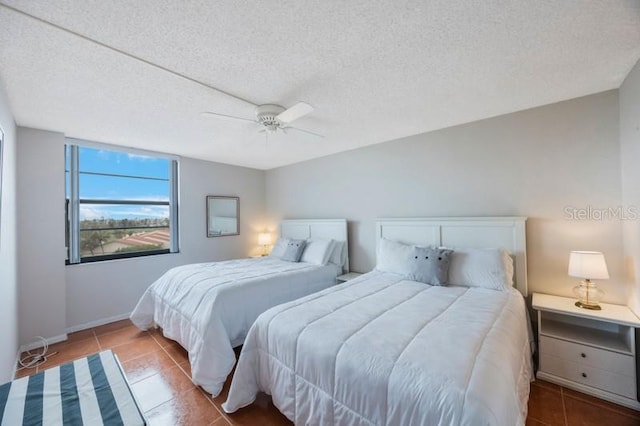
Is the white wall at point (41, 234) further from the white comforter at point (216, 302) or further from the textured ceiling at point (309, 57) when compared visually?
the white comforter at point (216, 302)

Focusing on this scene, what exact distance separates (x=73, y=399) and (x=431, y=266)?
8.69 ft

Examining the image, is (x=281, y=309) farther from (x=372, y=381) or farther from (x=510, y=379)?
(x=510, y=379)

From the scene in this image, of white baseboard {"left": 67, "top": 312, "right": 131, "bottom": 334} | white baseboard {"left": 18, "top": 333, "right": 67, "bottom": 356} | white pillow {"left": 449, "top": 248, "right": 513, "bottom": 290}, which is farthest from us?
white baseboard {"left": 67, "top": 312, "right": 131, "bottom": 334}

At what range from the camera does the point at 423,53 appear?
1613 millimetres

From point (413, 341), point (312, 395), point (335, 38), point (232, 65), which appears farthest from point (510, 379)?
point (232, 65)

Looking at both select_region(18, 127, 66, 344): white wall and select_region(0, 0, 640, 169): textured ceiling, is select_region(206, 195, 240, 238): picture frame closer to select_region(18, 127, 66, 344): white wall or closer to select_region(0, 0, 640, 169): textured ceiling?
select_region(18, 127, 66, 344): white wall

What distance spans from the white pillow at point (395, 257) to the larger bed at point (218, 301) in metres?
0.79

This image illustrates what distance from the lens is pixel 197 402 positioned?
195cm

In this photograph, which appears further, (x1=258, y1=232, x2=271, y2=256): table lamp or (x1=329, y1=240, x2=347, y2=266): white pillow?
(x1=258, y1=232, x2=271, y2=256): table lamp

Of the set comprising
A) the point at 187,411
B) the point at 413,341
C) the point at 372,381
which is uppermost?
the point at 413,341

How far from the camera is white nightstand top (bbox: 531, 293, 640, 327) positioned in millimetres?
1814

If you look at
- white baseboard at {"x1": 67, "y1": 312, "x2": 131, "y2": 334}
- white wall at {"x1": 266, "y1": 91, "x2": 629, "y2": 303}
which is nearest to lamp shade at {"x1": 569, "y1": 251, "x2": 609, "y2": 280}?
white wall at {"x1": 266, "y1": 91, "x2": 629, "y2": 303}

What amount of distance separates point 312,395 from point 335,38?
6.78ft

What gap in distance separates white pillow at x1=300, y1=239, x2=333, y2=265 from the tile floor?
1.82 m
